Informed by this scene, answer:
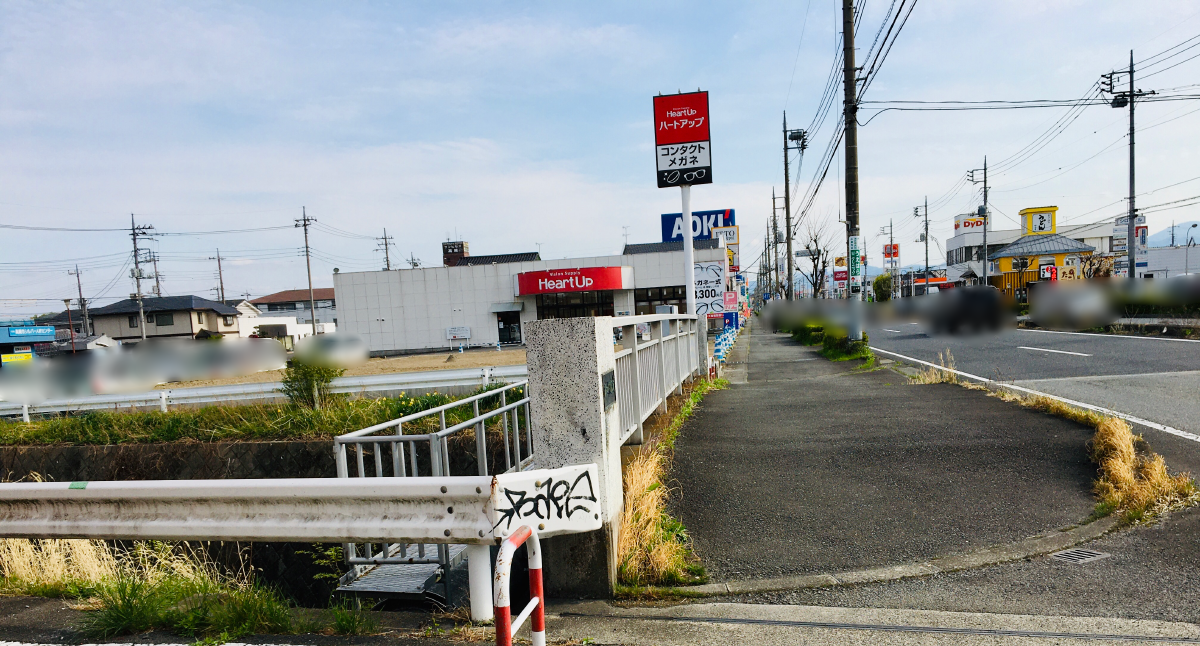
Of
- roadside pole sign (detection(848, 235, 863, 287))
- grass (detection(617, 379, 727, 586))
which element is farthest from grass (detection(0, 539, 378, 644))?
roadside pole sign (detection(848, 235, 863, 287))

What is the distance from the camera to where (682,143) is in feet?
36.1

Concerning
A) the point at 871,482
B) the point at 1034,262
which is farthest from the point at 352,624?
the point at 1034,262

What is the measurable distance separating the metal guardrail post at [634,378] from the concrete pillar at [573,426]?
2.07 metres

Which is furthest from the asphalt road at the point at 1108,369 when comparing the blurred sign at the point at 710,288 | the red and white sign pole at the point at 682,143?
the blurred sign at the point at 710,288

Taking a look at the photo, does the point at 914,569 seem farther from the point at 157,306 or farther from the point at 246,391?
the point at 157,306

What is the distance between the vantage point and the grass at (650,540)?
3781mm

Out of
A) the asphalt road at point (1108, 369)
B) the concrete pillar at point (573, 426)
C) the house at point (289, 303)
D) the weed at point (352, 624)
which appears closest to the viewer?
the weed at point (352, 624)

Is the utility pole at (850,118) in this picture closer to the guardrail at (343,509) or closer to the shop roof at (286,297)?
the guardrail at (343,509)

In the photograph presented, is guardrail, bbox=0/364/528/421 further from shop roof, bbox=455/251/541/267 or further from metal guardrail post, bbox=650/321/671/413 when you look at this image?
shop roof, bbox=455/251/541/267

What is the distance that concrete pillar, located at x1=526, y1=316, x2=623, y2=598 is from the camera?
3604mm

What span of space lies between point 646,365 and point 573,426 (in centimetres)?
334

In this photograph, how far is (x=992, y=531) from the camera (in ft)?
14.3

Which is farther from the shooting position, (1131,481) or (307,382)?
(307,382)

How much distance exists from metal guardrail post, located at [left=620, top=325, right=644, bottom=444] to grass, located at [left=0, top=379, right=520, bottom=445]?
3.57 m
